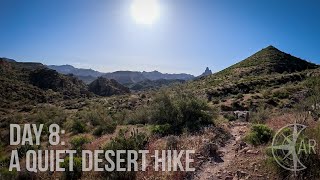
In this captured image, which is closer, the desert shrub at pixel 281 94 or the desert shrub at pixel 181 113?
the desert shrub at pixel 181 113

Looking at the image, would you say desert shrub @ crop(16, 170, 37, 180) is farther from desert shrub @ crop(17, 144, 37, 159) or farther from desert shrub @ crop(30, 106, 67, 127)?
desert shrub @ crop(30, 106, 67, 127)

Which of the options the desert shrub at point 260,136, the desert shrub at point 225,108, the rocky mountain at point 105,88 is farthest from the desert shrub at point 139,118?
the rocky mountain at point 105,88

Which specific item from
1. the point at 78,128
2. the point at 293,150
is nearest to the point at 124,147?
the point at 293,150

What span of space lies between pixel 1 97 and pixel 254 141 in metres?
51.2

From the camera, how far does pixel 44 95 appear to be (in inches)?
2435

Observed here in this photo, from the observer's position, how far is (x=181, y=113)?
601 inches

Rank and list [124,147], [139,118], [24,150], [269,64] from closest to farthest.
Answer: [124,147], [24,150], [139,118], [269,64]

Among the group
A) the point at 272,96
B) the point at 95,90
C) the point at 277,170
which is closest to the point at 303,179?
the point at 277,170

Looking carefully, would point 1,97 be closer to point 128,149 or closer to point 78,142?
point 78,142

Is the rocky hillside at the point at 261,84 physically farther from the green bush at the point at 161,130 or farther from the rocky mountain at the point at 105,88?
the rocky mountain at the point at 105,88

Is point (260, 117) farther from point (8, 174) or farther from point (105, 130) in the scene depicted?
point (8, 174)

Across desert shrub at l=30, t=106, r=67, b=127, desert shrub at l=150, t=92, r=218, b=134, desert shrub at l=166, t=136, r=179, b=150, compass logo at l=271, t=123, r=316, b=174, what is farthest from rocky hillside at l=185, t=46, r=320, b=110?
compass logo at l=271, t=123, r=316, b=174

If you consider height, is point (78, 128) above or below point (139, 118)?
below

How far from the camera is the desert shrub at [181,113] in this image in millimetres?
14254
